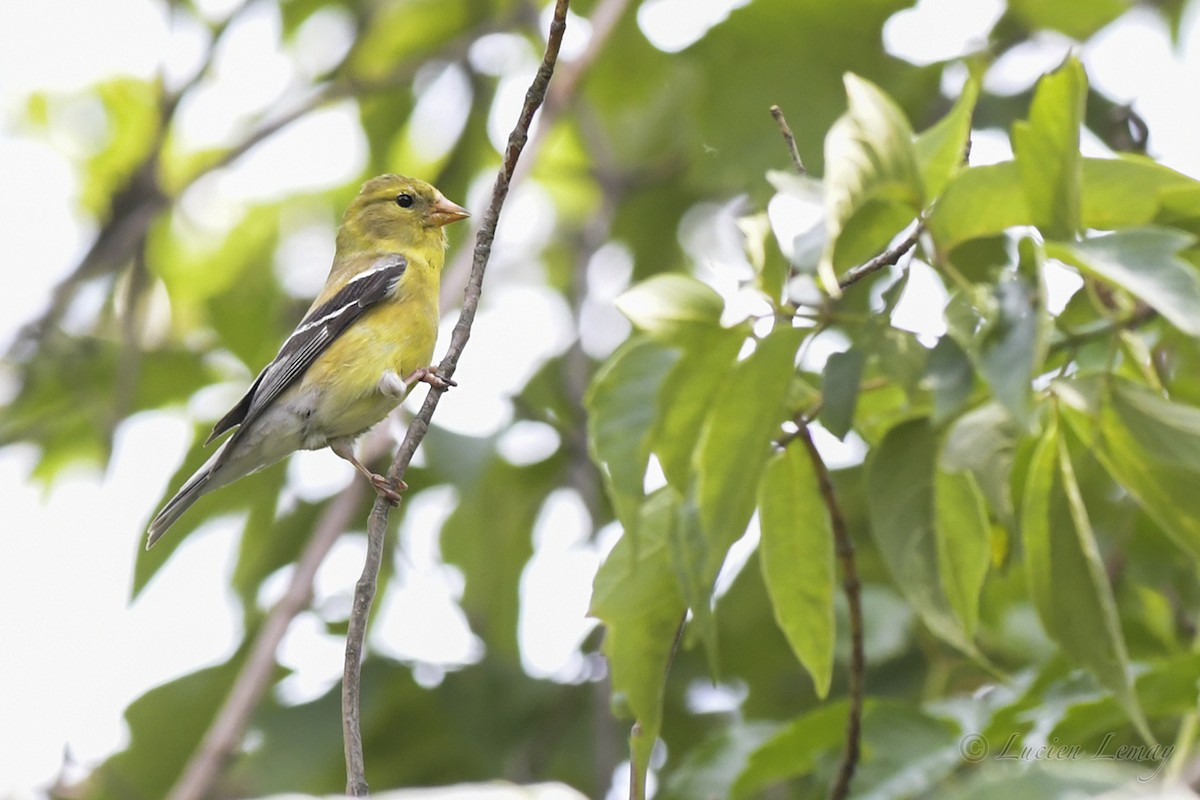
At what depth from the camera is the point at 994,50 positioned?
18.9 ft

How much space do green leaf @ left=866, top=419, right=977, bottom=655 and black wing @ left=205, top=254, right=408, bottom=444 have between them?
381 cm

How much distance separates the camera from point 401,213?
714 centimetres

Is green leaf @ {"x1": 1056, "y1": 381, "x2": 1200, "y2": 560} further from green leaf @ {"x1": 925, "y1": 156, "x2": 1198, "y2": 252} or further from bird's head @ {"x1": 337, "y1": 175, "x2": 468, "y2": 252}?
bird's head @ {"x1": 337, "y1": 175, "x2": 468, "y2": 252}

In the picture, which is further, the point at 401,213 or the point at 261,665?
the point at 401,213

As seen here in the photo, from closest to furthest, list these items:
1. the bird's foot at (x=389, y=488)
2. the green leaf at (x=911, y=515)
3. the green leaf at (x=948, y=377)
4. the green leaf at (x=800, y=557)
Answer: the green leaf at (x=948, y=377), the green leaf at (x=911, y=515), the green leaf at (x=800, y=557), the bird's foot at (x=389, y=488)

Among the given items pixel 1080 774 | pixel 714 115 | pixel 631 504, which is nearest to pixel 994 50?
pixel 714 115

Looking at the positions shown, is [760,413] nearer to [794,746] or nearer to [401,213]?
[794,746]

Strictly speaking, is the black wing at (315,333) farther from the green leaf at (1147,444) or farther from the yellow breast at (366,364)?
the green leaf at (1147,444)

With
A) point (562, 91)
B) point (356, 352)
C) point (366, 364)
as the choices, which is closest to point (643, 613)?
point (562, 91)

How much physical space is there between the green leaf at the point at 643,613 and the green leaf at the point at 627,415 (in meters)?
0.45

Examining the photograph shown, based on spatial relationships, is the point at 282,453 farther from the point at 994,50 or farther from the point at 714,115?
the point at 994,50

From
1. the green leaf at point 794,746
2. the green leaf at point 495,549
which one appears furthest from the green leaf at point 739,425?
the green leaf at point 495,549

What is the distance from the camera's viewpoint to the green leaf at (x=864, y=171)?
1.99m

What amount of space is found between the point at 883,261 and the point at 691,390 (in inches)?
29.7
